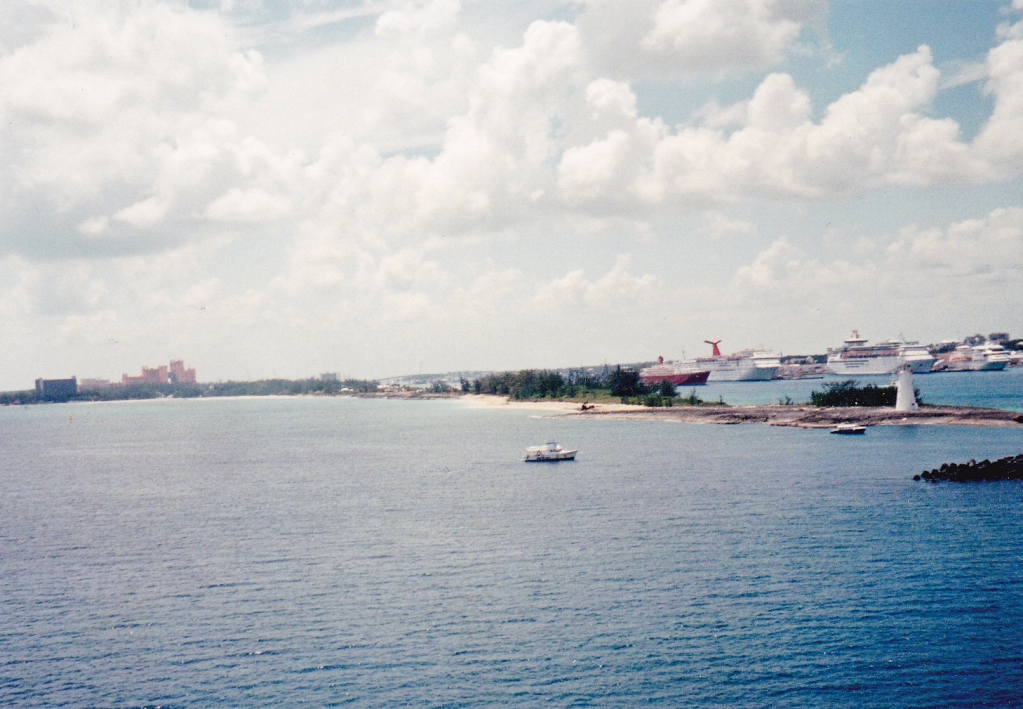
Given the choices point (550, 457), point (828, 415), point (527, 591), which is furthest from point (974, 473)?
point (828, 415)

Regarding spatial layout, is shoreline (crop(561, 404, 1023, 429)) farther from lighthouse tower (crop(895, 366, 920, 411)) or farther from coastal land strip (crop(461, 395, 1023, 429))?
lighthouse tower (crop(895, 366, 920, 411))

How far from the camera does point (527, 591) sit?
140ft

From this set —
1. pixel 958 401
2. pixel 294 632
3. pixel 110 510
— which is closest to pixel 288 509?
pixel 110 510

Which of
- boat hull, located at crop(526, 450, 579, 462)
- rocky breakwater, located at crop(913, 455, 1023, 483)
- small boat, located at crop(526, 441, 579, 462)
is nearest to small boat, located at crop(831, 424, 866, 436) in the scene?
rocky breakwater, located at crop(913, 455, 1023, 483)

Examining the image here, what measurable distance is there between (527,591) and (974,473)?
4899cm

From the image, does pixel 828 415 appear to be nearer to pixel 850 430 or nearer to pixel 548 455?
pixel 850 430

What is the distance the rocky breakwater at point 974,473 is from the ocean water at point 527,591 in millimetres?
2241

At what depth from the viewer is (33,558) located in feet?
175

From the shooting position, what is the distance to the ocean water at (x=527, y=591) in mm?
31734

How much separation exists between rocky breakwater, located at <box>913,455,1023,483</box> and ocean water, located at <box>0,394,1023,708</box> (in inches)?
88.2

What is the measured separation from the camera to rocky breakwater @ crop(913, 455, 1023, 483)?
72.4 metres

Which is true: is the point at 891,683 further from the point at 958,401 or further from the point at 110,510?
the point at 958,401

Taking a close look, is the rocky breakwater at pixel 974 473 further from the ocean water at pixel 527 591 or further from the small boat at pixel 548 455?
the small boat at pixel 548 455

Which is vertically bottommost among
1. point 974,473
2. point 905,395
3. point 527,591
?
point 527,591
